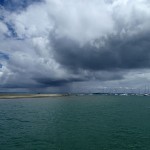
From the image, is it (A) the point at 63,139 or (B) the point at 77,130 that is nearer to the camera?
(A) the point at 63,139

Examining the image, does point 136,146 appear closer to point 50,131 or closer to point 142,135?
point 142,135

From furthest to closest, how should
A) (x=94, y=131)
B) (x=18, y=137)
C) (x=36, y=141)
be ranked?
1. (x=94, y=131)
2. (x=18, y=137)
3. (x=36, y=141)

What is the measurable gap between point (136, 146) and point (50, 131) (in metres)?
21.9

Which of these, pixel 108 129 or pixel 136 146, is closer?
pixel 136 146

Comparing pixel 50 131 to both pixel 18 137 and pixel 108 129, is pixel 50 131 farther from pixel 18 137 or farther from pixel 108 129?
pixel 108 129

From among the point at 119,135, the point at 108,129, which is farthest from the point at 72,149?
the point at 108,129

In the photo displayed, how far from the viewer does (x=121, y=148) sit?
119 feet

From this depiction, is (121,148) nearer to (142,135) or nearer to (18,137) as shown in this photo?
(142,135)

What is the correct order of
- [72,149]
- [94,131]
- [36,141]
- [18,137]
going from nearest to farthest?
[72,149], [36,141], [18,137], [94,131]

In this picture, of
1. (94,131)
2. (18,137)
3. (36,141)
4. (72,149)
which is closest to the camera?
(72,149)

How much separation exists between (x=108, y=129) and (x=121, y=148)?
630 inches

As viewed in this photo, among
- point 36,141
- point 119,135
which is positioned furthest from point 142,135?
point 36,141

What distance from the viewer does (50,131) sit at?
5016 cm

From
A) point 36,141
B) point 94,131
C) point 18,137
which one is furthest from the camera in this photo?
point 94,131
